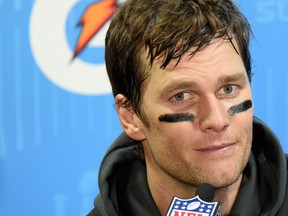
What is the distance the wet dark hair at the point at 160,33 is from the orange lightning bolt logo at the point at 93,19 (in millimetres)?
416

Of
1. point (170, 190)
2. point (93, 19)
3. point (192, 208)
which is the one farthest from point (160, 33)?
point (93, 19)

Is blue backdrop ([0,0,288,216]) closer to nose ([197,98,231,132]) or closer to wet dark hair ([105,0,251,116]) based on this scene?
wet dark hair ([105,0,251,116])

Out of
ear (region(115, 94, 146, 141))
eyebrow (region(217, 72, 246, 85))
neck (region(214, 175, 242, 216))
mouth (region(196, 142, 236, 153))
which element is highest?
eyebrow (region(217, 72, 246, 85))

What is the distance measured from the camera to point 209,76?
1.21 m

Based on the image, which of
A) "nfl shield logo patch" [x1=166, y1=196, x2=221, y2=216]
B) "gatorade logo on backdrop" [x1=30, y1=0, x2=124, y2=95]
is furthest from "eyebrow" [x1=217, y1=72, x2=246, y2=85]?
"gatorade logo on backdrop" [x1=30, y1=0, x2=124, y2=95]

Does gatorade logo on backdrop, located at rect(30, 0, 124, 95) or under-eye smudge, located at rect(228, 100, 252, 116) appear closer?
under-eye smudge, located at rect(228, 100, 252, 116)

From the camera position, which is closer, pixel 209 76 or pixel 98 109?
pixel 209 76

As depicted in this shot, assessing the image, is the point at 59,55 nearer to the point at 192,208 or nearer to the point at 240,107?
the point at 240,107

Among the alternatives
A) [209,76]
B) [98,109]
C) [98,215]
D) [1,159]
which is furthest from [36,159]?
[209,76]

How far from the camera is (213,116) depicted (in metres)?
1.16

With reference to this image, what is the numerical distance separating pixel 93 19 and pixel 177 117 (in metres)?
0.70

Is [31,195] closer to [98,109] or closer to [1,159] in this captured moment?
Result: [1,159]

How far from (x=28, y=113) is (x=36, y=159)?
0.14m

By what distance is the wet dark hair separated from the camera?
124cm
